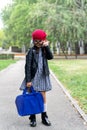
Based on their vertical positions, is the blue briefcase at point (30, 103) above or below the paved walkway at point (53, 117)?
above

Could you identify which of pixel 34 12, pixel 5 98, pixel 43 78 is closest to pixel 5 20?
pixel 34 12

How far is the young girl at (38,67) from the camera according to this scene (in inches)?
256

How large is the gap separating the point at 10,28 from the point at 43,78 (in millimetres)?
47096

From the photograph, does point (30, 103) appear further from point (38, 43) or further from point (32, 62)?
point (38, 43)

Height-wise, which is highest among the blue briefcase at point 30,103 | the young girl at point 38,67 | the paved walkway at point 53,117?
the young girl at point 38,67

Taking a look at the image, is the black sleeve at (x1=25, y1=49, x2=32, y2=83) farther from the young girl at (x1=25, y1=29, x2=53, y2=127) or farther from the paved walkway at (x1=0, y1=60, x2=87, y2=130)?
the paved walkway at (x1=0, y1=60, x2=87, y2=130)

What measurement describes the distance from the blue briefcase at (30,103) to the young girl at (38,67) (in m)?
0.13

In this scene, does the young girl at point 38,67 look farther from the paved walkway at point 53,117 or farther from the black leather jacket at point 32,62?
the paved walkway at point 53,117

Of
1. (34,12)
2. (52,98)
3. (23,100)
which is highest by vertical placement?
(34,12)

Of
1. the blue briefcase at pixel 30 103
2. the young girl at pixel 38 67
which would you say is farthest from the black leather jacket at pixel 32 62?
the blue briefcase at pixel 30 103

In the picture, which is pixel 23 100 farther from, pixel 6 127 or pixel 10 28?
pixel 10 28

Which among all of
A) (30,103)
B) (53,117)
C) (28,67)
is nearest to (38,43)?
(28,67)

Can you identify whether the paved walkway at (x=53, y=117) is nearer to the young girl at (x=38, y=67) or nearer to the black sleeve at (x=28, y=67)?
the young girl at (x=38, y=67)

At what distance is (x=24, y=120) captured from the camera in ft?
22.9
